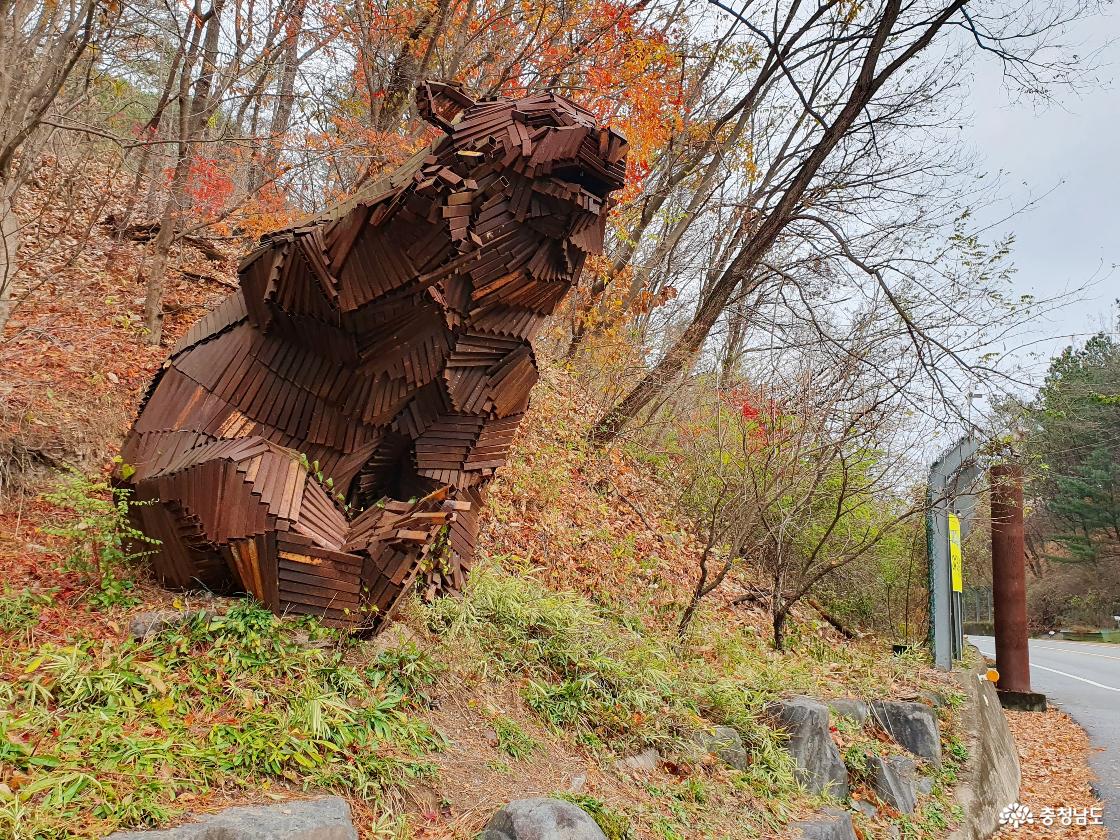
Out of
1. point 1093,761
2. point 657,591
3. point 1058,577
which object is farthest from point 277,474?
point 1058,577

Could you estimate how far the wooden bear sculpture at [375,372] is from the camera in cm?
336

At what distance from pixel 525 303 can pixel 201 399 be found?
1635 millimetres

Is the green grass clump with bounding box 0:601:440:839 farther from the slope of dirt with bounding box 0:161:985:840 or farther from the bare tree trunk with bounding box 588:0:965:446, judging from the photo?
the bare tree trunk with bounding box 588:0:965:446

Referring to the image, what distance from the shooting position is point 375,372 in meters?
3.84

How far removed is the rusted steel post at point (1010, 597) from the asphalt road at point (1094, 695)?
2.94 feet

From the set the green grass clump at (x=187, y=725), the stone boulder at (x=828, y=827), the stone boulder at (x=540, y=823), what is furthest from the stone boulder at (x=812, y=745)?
the green grass clump at (x=187, y=725)

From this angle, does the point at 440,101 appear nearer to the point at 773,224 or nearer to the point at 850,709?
the point at 850,709

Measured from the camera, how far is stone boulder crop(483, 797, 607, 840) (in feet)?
10.2

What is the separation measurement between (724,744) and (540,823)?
86.4 inches

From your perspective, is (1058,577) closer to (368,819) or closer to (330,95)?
(330,95)

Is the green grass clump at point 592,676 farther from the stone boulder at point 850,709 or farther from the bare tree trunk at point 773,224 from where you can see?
the bare tree trunk at point 773,224

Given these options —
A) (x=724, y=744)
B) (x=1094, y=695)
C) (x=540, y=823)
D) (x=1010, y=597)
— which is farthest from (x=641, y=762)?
(x=1094, y=695)


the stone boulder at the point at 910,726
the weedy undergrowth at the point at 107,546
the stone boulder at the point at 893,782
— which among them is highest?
the weedy undergrowth at the point at 107,546

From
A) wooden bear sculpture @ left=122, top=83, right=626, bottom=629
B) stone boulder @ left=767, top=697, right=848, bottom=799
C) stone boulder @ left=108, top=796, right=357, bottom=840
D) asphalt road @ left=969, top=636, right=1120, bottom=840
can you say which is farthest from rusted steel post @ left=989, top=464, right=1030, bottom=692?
stone boulder @ left=108, top=796, right=357, bottom=840
